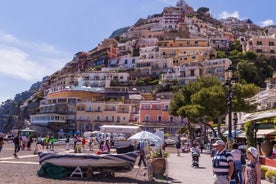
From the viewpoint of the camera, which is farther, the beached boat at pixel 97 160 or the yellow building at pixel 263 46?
the yellow building at pixel 263 46

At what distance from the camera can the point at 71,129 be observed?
7794cm

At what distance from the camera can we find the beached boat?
1455 cm

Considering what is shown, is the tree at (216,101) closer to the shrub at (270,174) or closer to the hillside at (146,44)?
the shrub at (270,174)

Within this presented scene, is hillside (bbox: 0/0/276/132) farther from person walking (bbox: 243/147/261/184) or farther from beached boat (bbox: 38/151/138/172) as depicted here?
person walking (bbox: 243/147/261/184)

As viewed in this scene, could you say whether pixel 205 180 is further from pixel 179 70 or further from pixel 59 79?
pixel 59 79

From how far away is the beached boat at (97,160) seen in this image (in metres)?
14.6

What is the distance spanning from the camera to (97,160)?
576 inches

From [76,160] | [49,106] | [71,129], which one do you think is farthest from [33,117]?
[76,160]

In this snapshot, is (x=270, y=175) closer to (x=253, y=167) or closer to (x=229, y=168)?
(x=253, y=167)

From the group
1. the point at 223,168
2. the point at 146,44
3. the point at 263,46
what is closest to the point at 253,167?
the point at 223,168

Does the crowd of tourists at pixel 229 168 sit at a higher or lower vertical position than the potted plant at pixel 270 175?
higher

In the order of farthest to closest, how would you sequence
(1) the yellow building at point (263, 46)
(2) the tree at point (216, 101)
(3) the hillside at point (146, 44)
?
(3) the hillside at point (146, 44)
(1) the yellow building at point (263, 46)
(2) the tree at point (216, 101)

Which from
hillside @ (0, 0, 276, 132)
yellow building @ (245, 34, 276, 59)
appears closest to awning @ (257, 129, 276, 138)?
hillside @ (0, 0, 276, 132)

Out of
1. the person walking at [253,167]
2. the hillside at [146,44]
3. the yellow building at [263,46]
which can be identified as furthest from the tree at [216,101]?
the yellow building at [263,46]
